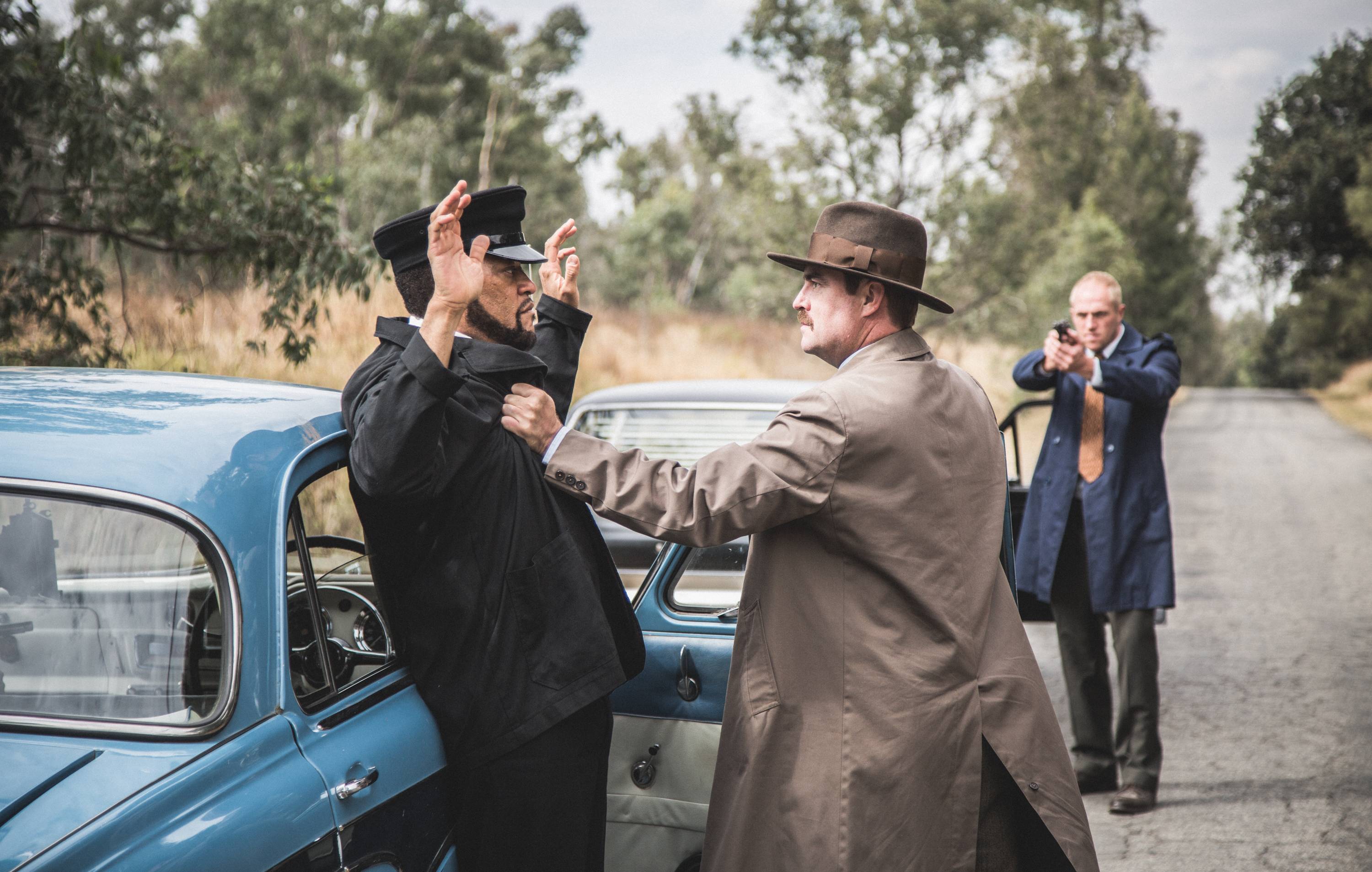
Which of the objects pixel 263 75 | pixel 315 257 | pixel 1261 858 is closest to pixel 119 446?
pixel 1261 858

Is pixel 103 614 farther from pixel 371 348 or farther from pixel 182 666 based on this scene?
pixel 371 348

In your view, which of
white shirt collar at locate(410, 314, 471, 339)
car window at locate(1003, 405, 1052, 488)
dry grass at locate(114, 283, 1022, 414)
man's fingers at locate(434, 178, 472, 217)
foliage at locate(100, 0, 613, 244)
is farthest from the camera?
foliage at locate(100, 0, 613, 244)

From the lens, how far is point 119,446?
207 cm

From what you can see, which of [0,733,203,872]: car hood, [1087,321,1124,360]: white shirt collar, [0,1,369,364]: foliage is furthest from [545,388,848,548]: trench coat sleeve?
[0,1,369,364]: foliage

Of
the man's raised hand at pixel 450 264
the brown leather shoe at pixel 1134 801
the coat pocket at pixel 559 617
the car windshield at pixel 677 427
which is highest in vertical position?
the man's raised hand at pixel 450 264

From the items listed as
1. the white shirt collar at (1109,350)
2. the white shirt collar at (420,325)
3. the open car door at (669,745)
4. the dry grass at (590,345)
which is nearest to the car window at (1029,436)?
the dry grass at (590,345)

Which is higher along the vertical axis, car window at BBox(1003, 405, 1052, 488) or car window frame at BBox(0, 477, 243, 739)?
car window frame at BBox(0, 477, 243, 739)

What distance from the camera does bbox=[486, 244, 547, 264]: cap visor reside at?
8.60 feet

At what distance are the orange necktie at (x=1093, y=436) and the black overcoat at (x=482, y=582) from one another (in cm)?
318

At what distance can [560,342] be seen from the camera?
9.76 feet

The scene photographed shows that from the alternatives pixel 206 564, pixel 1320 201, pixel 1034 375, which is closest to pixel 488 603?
pixel 206 564

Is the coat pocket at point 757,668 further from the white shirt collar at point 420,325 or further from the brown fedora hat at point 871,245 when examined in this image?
the white shirt collar at point 420,325

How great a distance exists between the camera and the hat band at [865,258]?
2527mm

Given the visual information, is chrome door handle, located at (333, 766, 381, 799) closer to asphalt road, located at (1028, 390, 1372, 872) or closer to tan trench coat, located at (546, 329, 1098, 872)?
tan trench coat, located at (546, 329, 1098, 872)
